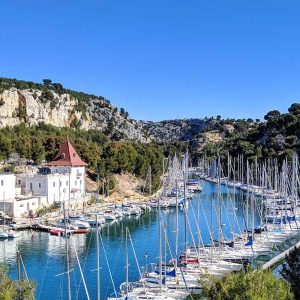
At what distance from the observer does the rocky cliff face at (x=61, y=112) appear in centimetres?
9481

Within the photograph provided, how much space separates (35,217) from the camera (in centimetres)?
5119

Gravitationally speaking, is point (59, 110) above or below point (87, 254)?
above

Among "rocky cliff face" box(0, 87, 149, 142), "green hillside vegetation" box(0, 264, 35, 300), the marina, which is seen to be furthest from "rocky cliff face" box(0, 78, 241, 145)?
"green hillside vegetation" box(0, 264, 35, 300)

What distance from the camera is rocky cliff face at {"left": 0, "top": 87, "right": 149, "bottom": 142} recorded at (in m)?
94.8

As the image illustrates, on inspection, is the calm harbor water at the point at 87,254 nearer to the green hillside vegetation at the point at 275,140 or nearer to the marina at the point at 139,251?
the marina at the point at 139,251

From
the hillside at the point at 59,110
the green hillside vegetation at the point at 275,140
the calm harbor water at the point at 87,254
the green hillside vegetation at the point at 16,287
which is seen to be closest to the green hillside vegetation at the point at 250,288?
the green hillside vegetation at the point at 16,287

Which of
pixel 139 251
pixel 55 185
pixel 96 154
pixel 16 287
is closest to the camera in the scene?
pixel 16 287

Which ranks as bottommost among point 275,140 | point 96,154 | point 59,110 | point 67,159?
point 67,159

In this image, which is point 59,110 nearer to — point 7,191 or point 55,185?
point 55,185

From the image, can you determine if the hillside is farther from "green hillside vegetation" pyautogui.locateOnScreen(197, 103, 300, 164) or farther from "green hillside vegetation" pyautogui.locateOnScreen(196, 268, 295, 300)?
"green hillside vegetation" pyautogui.locateOnScreen(196, 268, 295, 300)

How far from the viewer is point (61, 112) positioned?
10625 centimetres

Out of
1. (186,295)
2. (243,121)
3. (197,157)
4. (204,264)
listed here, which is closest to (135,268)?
(204,264)

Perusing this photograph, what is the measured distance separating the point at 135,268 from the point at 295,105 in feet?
271

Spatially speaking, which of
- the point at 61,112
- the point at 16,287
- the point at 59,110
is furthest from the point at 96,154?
the point at 16,287
